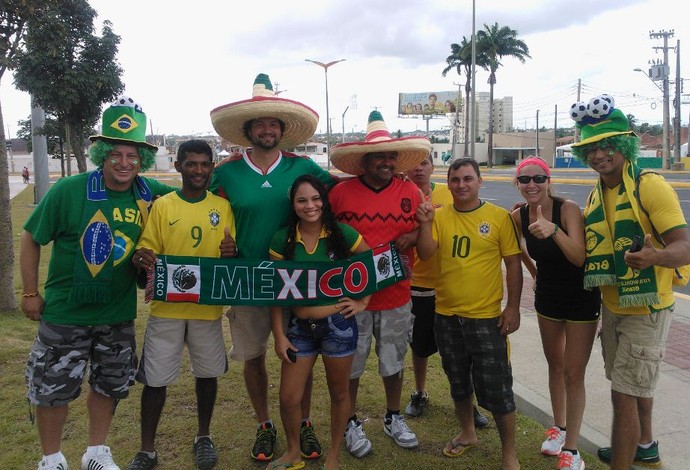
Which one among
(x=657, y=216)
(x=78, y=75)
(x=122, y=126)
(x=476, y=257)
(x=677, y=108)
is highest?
(x=677, y=108)

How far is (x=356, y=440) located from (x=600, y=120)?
253 centimetres

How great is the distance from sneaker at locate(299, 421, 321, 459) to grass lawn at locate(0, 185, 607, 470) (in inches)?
2.9

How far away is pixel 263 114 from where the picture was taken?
12.2ft

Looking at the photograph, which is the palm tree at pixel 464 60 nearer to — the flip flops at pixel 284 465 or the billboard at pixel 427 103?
the billboard at pixel 427 103

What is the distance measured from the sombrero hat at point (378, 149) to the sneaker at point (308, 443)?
184 centimetres

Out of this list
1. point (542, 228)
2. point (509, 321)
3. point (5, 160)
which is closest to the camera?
point (542, 228)

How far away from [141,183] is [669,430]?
3.86 meters

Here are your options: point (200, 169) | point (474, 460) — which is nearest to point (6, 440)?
point (200, 169)

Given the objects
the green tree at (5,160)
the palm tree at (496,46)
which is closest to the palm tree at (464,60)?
the palm tree at (496,46)

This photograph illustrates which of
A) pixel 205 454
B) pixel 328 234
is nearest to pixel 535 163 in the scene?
pixel 328 234

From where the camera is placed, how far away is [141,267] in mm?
3373

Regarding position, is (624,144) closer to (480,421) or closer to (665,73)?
(480,421)

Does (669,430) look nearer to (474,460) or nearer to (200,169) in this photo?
(474,460)

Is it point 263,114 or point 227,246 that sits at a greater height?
point 263,114
